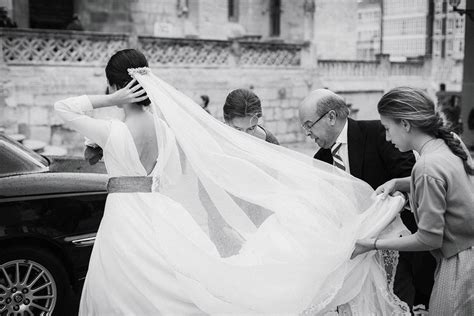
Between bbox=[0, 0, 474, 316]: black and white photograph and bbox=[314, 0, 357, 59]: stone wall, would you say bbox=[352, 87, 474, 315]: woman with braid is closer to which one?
bbox=[0, 0, 474, 316]: black and white photograph

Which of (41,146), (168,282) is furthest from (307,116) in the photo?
(41,146)

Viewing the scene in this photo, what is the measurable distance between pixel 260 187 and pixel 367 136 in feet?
2.72

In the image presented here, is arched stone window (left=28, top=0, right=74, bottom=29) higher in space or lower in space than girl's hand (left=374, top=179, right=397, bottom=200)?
higher

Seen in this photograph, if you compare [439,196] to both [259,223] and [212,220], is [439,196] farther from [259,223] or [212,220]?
[212,220]

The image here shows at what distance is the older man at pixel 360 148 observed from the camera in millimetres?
3984

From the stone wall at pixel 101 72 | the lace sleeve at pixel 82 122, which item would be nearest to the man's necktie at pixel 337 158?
the lace sleeve at pixel 82 122

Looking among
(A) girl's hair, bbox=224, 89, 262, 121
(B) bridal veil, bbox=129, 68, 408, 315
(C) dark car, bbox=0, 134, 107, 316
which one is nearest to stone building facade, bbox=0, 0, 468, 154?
(C) dark car, bbox=0, 134, 107, 316

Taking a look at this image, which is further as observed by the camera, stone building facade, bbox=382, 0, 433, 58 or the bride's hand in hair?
stone building facade, bbox=382, 0, 433, 58

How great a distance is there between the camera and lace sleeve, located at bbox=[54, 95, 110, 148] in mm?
3861

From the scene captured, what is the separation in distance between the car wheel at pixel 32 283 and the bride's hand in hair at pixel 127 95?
189 cm

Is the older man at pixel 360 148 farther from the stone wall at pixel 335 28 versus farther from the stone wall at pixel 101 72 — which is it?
the stone wall at pixel 335 28

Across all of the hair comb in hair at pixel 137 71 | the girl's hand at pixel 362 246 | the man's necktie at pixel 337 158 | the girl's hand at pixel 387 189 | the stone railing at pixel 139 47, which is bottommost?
the girl's hand at pixel 362 246

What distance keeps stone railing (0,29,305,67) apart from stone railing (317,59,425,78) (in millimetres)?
1945

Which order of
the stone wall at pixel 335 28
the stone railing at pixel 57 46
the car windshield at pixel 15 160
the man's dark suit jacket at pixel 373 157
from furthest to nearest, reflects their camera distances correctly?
the stone wall at pixel 335 28
the stone railing at pixel 57 46
the car windshield at pixel 15 160
the man's dark suit jacket at pixel 373 157
